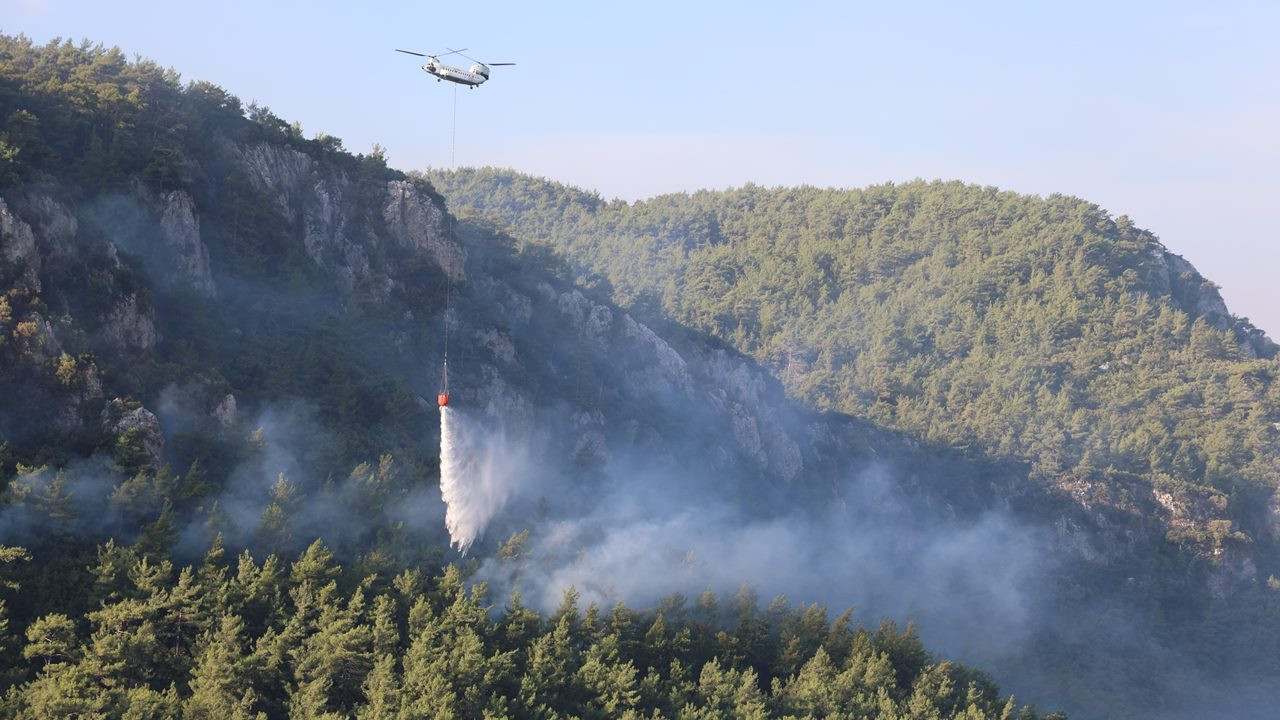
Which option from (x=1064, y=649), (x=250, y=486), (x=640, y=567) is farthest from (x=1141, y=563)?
(x=250, y=486)

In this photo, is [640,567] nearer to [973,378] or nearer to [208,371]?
[208,371]

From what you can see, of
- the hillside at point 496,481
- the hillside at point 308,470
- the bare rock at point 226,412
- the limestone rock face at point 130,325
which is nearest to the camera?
the hillside at point 308,470

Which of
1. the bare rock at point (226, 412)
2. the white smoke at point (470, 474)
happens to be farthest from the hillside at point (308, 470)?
the white smoke at point (470, 474)

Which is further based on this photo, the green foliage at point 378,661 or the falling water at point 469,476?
the falling water at point 469,476

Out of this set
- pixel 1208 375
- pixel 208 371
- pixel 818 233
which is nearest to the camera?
pixel 208 371

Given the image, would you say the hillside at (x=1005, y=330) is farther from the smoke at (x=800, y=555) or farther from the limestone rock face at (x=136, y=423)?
the limestone rock face at (x=136, y=423)
